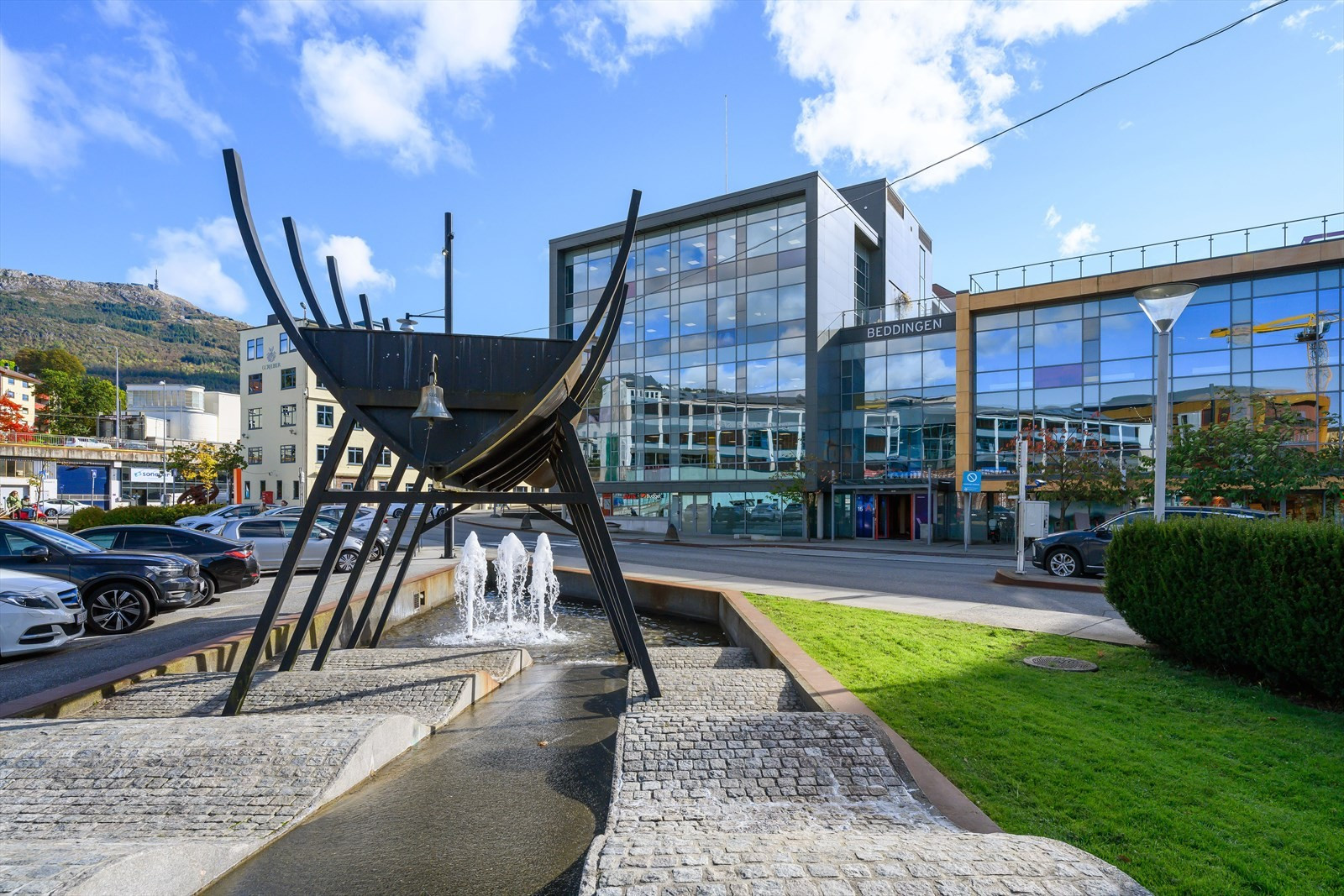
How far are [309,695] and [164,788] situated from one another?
7.77 feet

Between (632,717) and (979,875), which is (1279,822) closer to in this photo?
(979,875)

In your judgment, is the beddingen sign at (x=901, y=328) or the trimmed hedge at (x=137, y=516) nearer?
the trimmed hedge at (x=137, y=516)

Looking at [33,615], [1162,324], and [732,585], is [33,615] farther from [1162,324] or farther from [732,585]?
[1162,324]

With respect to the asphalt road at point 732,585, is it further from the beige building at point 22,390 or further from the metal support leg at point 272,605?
the beige building at point 22,390

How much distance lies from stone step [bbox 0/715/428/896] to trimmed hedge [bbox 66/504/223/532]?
19.8 m

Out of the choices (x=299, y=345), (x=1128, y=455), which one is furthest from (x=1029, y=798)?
(x=1128, y=455)

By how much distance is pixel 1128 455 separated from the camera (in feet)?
96.4

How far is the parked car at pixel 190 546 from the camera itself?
14172 mm

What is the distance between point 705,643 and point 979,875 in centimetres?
841

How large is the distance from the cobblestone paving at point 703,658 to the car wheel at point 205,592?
27.2ft

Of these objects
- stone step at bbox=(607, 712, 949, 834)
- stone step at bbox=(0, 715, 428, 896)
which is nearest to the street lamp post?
stone step at bbox=(607, 712, 949, 834)

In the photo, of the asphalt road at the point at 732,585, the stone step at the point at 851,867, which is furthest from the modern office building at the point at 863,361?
the stone step at the point at 851,867

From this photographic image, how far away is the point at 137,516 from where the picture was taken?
2553 centimetres

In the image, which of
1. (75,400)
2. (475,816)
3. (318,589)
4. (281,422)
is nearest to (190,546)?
(318,589)
